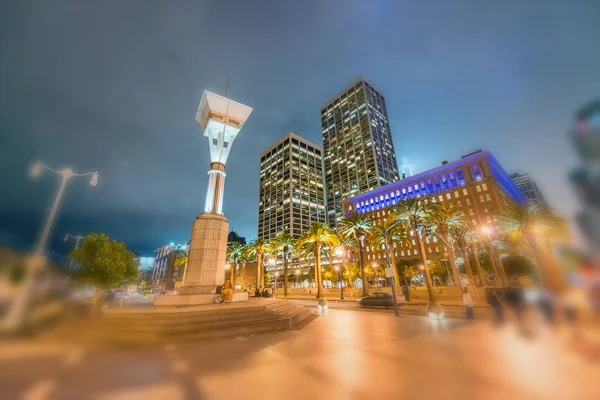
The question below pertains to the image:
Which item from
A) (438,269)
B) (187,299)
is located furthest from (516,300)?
(438,269)

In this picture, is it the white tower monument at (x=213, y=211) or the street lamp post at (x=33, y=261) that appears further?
the white tower monument at (x=213, y=211)

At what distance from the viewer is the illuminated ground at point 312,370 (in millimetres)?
4848

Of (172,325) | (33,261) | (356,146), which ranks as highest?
(356,146)

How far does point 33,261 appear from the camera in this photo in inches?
521

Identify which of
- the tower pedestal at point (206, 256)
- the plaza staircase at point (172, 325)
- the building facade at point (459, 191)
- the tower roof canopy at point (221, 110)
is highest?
the building facade at point (459, 191)

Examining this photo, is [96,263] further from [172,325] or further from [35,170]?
[172,325]

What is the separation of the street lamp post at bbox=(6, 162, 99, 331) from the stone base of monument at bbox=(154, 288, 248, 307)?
6009 mm

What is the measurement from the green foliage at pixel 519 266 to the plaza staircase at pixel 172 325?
60.2 metres

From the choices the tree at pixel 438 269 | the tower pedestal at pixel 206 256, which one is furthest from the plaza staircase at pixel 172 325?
the tree at pixel 438 269

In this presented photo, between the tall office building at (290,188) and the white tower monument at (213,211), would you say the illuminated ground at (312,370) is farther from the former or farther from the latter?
the tall office building at (290,188)

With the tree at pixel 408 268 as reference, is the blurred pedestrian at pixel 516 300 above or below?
below

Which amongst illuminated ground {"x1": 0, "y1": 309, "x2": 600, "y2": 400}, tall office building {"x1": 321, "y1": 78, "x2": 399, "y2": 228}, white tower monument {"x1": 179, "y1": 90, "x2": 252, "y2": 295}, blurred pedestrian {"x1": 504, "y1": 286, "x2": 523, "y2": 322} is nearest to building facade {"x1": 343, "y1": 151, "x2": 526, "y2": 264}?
tall office building {"x1": 321, "y1": 78, "x2": 399, "y2": 228}

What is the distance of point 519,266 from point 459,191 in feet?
152

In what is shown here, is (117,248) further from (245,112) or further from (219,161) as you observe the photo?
(245,112)
